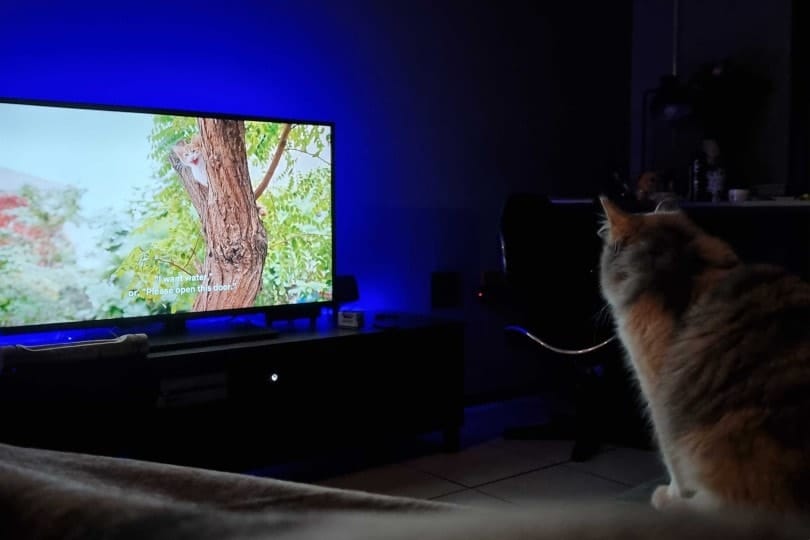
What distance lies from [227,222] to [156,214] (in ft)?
0.94

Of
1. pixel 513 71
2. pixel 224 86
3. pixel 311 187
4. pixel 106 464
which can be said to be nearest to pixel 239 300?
pixel 311 187

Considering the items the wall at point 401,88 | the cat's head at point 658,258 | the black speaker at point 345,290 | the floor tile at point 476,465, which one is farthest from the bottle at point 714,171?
the cat's head at point 658,258

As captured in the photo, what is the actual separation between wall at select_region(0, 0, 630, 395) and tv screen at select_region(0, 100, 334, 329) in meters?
0.26

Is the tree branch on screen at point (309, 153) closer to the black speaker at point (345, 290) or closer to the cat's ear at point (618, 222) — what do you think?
the black speaker at point (345, 290)

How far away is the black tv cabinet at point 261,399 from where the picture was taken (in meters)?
2.31

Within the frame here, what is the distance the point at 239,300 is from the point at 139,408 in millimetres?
653

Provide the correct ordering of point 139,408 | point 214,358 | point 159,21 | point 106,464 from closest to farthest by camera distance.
Result: point 106,464
point 139,408
point 214,358
point 159,21

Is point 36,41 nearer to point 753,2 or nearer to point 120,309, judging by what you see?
point 120,309

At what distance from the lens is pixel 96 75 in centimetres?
275

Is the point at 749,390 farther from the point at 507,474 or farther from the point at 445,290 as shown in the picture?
the point at 445,290

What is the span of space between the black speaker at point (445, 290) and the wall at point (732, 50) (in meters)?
1.77

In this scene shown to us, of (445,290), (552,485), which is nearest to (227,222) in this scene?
(445,290)

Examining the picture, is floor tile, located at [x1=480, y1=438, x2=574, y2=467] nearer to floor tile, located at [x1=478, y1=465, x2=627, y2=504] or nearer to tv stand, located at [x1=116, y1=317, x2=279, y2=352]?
floor tile, located at [x1=478, y1=465, x2=627, y2=504]

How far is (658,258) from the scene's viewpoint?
4.08 ft
